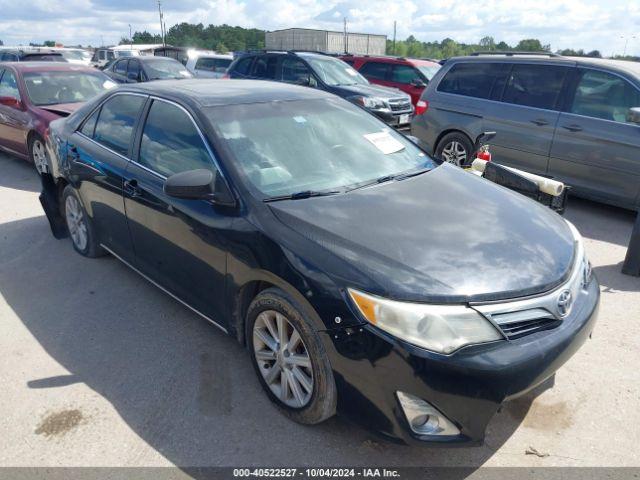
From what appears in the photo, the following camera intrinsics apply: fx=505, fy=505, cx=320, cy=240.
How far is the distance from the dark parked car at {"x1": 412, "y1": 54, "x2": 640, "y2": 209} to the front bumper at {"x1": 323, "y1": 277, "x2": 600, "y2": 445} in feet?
11.8

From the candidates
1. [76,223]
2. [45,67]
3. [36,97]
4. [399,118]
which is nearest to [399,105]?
[399,118]

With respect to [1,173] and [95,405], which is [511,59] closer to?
[95,405]

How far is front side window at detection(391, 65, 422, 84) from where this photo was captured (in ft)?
41.9

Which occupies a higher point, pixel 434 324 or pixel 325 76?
pixel 325 76

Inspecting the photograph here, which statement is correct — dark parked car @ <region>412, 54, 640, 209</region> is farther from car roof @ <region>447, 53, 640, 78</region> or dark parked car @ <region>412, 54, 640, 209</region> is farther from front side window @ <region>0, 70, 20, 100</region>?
front side window @ <region>0, 70, 20, 100</region>

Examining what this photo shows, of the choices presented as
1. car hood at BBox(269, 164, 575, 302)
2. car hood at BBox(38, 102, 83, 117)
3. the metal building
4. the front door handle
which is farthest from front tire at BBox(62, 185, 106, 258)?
the metal building

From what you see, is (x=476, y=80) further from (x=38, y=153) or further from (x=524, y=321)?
(x=38, y=153)

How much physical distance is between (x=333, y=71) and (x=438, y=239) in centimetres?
915

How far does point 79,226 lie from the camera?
4.71 meters

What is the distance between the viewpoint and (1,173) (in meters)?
8.13

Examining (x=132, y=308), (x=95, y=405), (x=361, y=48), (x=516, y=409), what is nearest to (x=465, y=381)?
(x=516, y=409)

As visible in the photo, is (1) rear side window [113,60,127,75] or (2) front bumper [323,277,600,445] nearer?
(2) front bumper [323,277,600,445]

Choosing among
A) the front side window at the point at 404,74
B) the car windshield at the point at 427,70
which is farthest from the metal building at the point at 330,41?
the front side window at the point at 404,74

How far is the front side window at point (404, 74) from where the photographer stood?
41.9ft
